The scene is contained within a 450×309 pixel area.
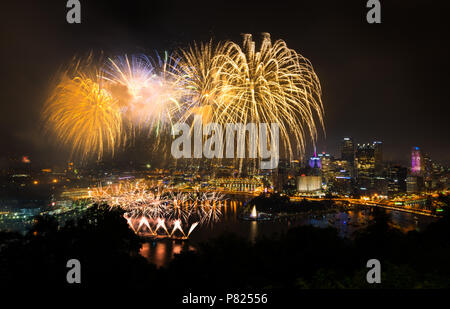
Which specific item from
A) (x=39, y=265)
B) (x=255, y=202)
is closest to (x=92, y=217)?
(x=39, y=265)

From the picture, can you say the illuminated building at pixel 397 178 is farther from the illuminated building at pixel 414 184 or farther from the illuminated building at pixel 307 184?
the illuminated building at pixel 307 184

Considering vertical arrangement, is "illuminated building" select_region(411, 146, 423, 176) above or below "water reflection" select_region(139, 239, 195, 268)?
above

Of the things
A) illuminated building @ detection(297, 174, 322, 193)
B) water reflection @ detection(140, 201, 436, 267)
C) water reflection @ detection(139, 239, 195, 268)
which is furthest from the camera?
illuminated building @ detection(297, 174, 322, 193)

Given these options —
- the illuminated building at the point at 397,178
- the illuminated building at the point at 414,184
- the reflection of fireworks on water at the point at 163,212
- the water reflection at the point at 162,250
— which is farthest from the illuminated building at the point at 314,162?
the water reflection at the point at 162,250

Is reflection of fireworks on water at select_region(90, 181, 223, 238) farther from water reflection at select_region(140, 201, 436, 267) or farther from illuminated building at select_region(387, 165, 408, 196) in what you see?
illuminated building at select_region(387, 165, 408, 196)

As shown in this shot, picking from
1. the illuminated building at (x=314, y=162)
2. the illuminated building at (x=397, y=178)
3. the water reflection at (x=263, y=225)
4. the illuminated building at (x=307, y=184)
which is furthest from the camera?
the illuminated building at (x=314, y=162)

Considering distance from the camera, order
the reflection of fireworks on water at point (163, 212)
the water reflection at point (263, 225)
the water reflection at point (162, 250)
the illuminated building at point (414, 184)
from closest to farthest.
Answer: the water reflection at point (162, 250), the water reflection at point (263, 225), the reflection of fireworks on water at point (163, 212), the illuminated building at point (414, 184)

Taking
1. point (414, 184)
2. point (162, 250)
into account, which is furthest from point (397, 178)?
point (162, 250)

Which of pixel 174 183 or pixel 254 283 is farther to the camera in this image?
pixel 174 183

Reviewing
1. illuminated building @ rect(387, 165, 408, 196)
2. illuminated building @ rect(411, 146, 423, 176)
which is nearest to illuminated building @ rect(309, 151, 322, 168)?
illuminated building @ rect(387, 165, 408, 196)
